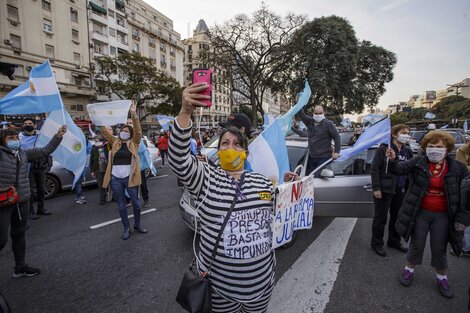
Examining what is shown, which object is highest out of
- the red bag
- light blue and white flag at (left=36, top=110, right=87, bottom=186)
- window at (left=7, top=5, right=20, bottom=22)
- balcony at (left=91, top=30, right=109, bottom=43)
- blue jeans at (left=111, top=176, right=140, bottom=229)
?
balcony at (left=91, top=30, right=109, bottom=43)

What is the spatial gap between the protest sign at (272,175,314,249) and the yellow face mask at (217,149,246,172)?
0.40 m

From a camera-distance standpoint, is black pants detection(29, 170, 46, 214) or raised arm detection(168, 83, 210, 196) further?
black pants detection(29, 170, 46, 214)

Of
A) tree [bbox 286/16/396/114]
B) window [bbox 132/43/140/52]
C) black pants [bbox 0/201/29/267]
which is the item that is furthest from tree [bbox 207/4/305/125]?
window [bbox 132/43/140/52]

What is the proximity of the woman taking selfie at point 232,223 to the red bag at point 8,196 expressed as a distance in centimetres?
242

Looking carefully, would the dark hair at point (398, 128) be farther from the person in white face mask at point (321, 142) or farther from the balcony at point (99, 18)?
the balcony at point (99, 18)

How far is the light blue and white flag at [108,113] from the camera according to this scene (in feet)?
16.1

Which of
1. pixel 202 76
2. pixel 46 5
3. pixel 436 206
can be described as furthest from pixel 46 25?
pixel 436 206

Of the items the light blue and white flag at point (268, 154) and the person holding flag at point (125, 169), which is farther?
the person holding flag at point (125, 169)

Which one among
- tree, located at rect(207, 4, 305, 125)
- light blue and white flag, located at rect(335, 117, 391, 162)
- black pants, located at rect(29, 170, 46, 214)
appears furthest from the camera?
tree, located at rect(207, 4, 305, 125)

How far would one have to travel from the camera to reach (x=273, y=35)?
22609 millimetres

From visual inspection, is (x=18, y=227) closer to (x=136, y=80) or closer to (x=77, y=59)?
(x=136, y=80)

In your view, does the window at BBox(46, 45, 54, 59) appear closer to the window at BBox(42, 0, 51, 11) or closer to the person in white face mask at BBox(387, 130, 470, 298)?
the window at BBox(42, 0, 51, 11)

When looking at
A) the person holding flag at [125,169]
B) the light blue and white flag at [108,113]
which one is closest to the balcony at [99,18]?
the light blue and white flag at [108,113]

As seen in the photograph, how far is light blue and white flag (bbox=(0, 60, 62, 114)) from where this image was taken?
176 inches
